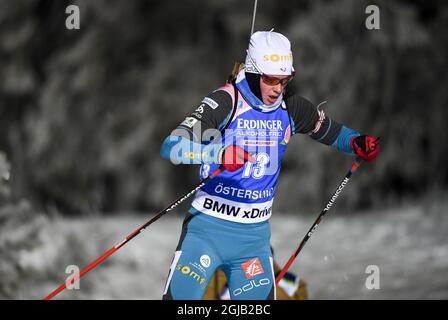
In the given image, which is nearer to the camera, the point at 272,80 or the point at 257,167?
the point at 272,80

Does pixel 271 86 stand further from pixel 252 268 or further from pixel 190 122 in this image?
pixel 252 268

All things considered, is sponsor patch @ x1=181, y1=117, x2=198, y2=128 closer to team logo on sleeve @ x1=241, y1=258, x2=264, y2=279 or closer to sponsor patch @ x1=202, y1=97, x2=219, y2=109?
sponsor patch @ x1=202, y1=97, x2=219, y2=109

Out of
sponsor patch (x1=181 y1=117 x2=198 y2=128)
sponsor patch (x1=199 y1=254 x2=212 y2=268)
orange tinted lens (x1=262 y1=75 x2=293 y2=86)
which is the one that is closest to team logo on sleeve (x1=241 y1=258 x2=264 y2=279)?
sponsor patch (x1=199 y1=254 x2=212 y2=268)

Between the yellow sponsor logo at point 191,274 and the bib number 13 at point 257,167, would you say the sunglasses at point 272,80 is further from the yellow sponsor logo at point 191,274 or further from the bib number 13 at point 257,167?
the yellow sponsor logo at point 191,274

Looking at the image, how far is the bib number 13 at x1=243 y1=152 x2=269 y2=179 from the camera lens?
4074 millimetres

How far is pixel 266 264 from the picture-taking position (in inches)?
165

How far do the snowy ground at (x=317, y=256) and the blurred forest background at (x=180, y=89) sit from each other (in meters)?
1.12

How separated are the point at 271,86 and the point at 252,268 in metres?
1.11

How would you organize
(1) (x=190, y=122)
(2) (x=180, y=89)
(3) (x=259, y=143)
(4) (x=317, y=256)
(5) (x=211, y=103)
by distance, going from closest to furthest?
(1) (x=190, y=122), (5) (x=211, y=103), (3) (x=259, y=143), (4) (x=317, y=256), (2) (x=180, y=89)

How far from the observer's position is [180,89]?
13.5 m

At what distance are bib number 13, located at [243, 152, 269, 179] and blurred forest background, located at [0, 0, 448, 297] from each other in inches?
274

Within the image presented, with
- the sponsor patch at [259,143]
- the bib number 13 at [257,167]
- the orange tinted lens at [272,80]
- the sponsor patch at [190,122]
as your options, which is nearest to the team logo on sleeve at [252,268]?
the bib number 13 at [257,167]

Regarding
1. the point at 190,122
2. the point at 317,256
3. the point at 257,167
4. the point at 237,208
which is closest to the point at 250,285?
the point at 237,208

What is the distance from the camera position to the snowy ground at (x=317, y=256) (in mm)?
6992
